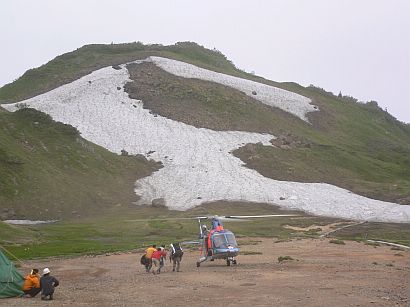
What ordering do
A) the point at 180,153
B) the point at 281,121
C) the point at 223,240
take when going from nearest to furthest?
the point at 223,240, the point at 180,153, the point at 281,121

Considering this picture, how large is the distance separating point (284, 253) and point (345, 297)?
1922 cm

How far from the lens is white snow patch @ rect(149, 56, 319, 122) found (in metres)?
106

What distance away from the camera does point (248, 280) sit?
25.5 meters

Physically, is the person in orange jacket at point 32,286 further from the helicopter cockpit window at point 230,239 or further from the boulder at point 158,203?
the boulder at point 158,203

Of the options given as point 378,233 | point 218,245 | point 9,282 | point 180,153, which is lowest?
point 9,282

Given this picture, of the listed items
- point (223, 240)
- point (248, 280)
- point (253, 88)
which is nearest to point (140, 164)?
point (253, 88)

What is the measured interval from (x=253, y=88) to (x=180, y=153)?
33.5 meters

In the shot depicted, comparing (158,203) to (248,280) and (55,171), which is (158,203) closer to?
(55,171)

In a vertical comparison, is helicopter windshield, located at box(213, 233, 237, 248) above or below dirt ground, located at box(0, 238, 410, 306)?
above

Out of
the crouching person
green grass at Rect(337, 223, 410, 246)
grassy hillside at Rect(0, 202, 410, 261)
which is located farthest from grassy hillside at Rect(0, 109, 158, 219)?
the crouching person

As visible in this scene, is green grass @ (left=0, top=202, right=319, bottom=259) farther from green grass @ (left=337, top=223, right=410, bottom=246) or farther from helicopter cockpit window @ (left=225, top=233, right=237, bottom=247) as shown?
helicopter cockpit window @ (left=225, top=233, right=237, bottom=247)

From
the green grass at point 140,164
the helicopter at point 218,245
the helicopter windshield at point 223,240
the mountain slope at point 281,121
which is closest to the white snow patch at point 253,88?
the mountain slope at point 281,121

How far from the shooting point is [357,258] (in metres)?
35.4

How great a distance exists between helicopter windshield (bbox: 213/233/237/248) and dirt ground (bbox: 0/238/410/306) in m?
1.27
